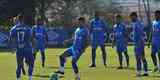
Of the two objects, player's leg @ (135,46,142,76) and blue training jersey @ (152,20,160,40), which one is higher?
blue training jersey @ (152,20,160,40)

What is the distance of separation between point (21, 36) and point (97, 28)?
792 cm

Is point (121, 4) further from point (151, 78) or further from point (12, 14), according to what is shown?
point (151, 78)

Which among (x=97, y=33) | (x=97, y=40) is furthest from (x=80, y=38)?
(x=97, y=33)

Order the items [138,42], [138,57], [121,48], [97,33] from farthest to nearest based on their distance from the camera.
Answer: [97,33]
[121,48]
[138,42]
[138,57]

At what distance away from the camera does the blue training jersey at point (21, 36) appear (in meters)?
20.0

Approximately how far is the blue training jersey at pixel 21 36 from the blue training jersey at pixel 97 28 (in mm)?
7557

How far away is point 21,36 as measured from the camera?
65.7 feet

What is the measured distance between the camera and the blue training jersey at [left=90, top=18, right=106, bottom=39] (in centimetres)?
2733

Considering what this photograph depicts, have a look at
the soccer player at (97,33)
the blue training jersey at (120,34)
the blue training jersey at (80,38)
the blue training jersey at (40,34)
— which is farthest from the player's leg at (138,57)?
the blue training jersey at (40,34)

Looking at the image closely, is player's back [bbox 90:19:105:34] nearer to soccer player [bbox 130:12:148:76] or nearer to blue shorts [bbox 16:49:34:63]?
soccer player [bbox 130:12:148:76]

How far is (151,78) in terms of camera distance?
846 inches

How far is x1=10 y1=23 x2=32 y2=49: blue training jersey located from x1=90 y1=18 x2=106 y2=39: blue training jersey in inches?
298

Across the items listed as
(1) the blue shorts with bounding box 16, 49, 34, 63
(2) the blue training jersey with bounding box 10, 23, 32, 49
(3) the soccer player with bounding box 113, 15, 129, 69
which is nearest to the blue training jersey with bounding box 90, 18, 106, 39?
(3) the soccer player with bounding box 113, 15, 129, 69

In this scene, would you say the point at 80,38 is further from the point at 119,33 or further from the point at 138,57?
the point at 119,33
